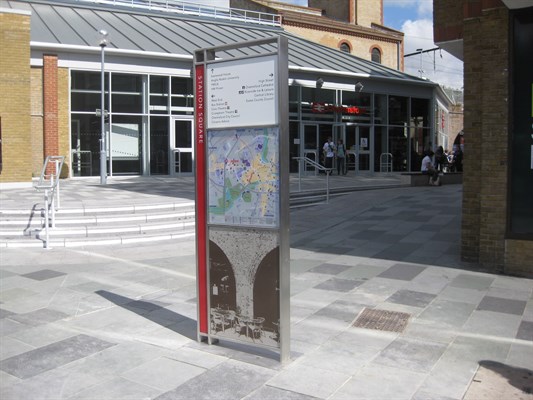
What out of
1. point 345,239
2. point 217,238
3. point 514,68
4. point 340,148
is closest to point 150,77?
point 340,148

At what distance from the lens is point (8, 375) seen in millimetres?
4332

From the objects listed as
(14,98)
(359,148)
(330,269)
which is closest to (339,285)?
(330,269)

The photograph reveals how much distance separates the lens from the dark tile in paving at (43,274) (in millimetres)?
7621

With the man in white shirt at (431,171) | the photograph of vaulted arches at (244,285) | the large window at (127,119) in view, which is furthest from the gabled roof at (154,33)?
the photograph of vaulted arches at (244,285)

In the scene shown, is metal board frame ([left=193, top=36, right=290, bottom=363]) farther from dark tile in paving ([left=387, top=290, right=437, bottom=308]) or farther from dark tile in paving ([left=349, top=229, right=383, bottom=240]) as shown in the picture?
dark tile in paving ([left=349, top=229, right=383, bottom=240])

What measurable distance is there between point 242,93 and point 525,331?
3606 millimetres

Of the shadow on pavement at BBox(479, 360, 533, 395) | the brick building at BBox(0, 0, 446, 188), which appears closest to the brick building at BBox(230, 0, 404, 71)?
the brick building at BBox(0, 0, 446, 188)

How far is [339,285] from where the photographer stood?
704 centimetres

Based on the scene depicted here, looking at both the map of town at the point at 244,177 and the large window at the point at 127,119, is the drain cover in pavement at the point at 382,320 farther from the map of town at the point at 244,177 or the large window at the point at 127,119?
the large window at the point at 127,119

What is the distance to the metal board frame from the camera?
13.9 feet

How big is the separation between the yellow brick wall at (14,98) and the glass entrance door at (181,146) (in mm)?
6417

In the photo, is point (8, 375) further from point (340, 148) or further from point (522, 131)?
point (340, 148)

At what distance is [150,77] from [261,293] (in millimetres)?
18582

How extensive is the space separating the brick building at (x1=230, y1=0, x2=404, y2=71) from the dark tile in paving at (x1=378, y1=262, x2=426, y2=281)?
29714 mm
